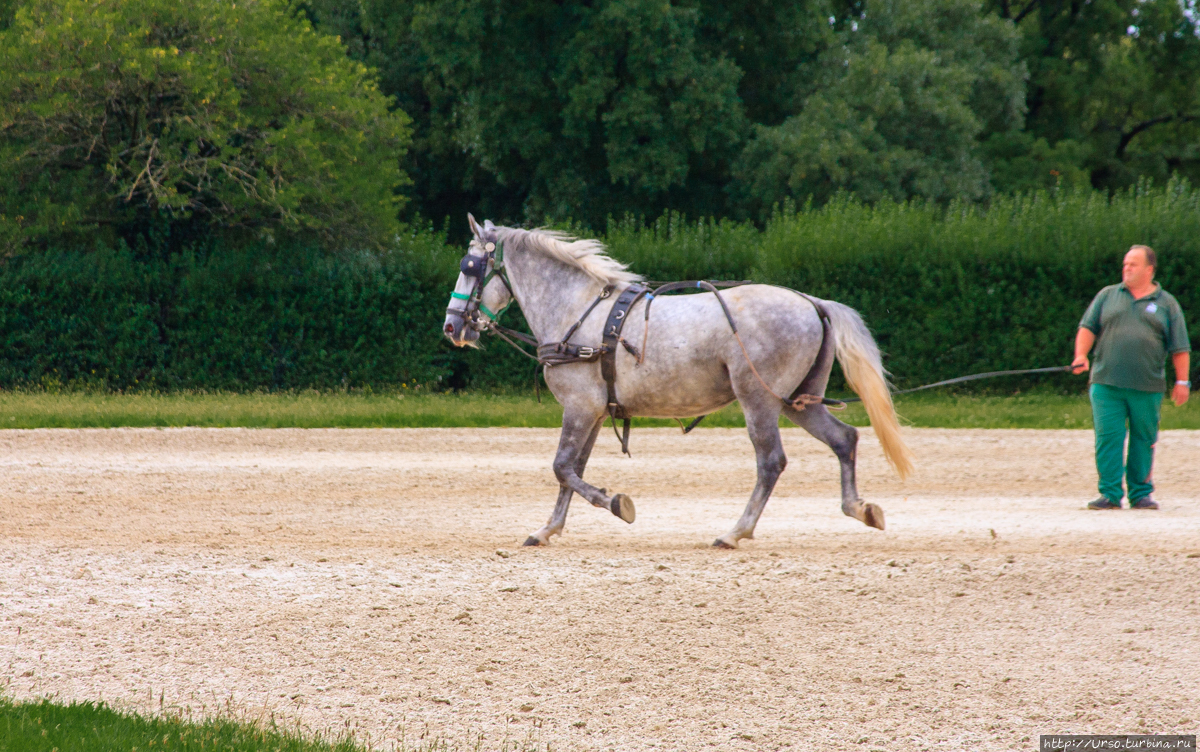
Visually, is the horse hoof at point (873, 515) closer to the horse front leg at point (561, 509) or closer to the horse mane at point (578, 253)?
the horse front leg at point (561, 509)

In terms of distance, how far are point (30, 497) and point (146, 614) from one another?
4.90 meters

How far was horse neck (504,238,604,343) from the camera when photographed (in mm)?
7812

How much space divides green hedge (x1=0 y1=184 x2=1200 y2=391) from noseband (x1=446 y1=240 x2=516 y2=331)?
12599 millimetres

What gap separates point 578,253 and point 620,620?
9.79ft

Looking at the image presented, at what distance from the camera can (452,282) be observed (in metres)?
21.8

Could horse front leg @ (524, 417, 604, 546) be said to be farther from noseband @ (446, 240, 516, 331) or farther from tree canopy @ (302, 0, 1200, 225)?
tree canopy @ (302, 0, 1200, 225)

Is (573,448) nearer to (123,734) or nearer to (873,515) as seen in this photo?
(873,515)

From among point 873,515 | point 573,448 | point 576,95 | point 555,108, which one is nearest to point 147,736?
point 573,448

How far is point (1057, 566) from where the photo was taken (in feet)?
21.5

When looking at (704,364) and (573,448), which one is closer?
(704,364)

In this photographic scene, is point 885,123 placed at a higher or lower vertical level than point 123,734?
higher

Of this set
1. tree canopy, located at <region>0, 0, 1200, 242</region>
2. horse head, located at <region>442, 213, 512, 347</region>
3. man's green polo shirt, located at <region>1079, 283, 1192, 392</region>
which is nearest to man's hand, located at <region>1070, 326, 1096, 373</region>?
man's green polo shirt, located at <region>1079, 283, 1192, 392</region>

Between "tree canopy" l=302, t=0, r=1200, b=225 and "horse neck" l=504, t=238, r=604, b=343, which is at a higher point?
"tree canopy" l=302, t=0, r=1200, b=225

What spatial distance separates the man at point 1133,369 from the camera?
30.1 feet
